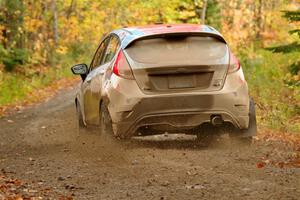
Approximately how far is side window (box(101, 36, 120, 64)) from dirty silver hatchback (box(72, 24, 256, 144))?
0.69 feet

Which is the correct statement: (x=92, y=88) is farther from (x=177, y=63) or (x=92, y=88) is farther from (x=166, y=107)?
(x=177, y=63)

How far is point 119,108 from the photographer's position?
845 centimetres

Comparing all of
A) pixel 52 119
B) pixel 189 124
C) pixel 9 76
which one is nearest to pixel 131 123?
pixel 189 124

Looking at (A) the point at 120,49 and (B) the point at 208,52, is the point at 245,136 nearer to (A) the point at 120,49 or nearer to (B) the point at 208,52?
(B) the point at 208,52

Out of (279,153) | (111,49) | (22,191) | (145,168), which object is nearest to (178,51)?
(111,49)

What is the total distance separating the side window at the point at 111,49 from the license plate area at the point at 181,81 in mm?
1134

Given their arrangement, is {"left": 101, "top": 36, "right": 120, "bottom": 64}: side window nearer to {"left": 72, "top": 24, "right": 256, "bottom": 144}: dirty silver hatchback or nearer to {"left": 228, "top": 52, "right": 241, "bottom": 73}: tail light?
{"left": 72, "top": 24, "right": 256, "bottom": 144}: dirty silver hatchback

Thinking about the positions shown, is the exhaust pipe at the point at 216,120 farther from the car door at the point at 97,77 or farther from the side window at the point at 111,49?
the side window at the point at 111,49

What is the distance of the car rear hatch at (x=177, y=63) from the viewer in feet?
27.3

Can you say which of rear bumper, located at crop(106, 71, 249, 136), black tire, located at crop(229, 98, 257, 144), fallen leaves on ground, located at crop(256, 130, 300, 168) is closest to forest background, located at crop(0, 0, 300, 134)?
fallen leaves on ground, located at crop(256, 130, 300, 168)

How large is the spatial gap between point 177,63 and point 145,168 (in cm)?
169

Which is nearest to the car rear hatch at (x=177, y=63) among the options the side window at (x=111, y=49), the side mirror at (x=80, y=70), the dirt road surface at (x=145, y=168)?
the side window at (x=111, y=49)

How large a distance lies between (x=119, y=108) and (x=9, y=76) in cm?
1624

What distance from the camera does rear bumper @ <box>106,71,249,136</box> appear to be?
8344 millimetres
